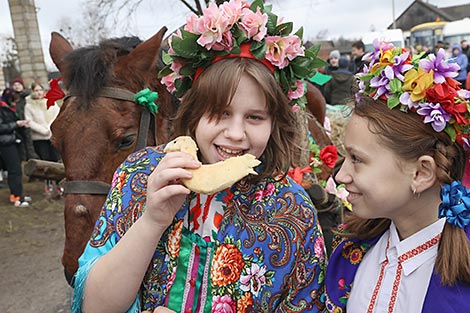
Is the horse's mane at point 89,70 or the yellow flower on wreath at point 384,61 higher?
the yellow flower on wreath at point 384,61

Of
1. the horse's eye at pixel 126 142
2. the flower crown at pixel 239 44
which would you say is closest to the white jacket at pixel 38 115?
the horse's eye at pixel 126 142

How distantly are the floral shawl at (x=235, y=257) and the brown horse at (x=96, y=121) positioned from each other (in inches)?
27.9

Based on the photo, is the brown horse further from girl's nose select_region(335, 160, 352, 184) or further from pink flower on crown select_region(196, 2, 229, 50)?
girl's nose select_region(335, 160, 352, 184)

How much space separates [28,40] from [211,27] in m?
10.9

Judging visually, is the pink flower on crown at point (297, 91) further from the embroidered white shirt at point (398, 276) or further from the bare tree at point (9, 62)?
the bare tree at point (9, 62)

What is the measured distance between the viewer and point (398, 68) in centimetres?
144

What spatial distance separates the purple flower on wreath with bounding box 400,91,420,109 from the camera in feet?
4.55

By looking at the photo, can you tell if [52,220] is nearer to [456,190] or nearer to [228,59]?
[228,59]

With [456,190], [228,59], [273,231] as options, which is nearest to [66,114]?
[228,59]

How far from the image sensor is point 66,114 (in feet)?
7.71

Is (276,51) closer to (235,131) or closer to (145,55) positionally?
(235,131)

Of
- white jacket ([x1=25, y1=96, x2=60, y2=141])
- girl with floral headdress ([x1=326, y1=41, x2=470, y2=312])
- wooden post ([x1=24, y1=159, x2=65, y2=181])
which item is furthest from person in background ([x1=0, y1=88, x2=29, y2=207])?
girl with floral headdress ([x1=326, y1=41, x2=470, y2=312])

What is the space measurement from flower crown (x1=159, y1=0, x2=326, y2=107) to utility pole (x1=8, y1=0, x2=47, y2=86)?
10101mm

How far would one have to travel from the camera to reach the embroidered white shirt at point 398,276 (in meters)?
1.41
